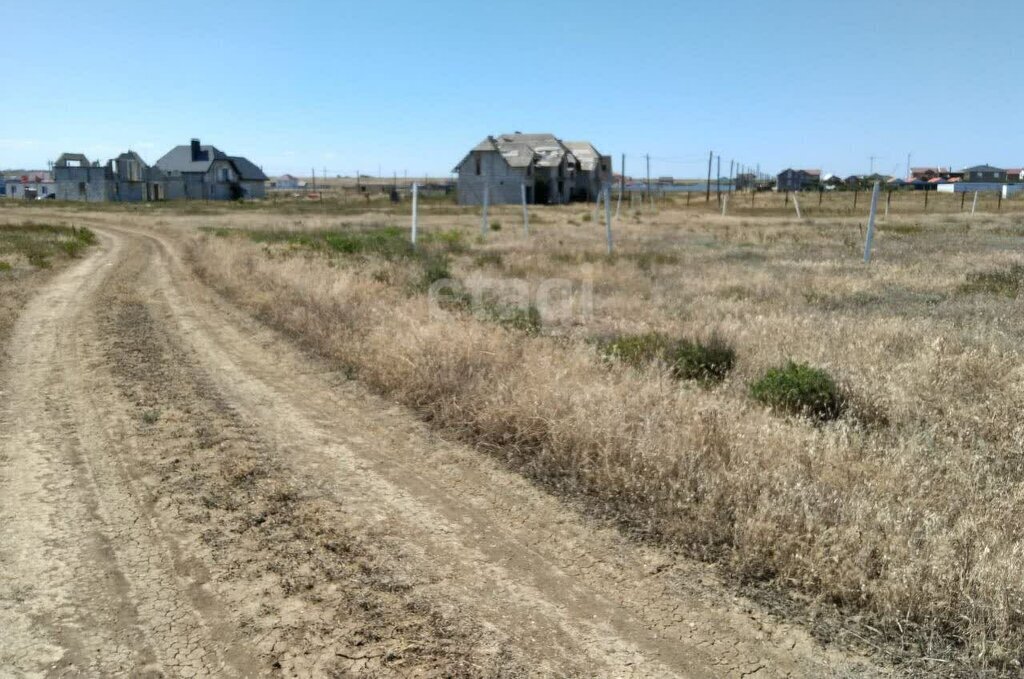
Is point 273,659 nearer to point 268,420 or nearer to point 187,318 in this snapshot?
point 268,420

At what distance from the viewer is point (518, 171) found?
218ft

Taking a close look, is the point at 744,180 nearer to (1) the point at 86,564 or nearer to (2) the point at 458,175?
(2) the point at 458,175

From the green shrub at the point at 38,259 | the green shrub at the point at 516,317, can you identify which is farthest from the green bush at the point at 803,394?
the green shrub at the point at 38,259

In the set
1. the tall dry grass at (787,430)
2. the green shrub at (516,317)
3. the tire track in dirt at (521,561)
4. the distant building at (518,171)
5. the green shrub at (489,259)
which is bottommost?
the tire track in dirt at (521,561)

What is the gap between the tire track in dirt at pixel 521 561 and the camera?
10.8ft

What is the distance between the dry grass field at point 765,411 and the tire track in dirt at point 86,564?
2.46m

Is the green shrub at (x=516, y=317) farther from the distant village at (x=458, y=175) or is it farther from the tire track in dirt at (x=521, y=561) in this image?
the distant village at (x=458, y=175)

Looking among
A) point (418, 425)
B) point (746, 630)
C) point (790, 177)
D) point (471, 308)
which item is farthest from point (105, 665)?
point (790, 177)

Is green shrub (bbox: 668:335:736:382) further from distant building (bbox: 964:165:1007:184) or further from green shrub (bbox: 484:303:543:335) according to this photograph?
distant building (bbox: 964:165:1007:184)

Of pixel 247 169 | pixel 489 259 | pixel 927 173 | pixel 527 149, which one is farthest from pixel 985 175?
pixel 489 259

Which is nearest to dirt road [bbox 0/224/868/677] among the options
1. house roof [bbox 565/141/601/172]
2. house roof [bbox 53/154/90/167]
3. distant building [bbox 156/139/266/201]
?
house roof [bbox 565/141/601/172]

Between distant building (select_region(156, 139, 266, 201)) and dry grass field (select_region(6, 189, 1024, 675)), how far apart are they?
79389 mm

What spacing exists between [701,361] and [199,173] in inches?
3505

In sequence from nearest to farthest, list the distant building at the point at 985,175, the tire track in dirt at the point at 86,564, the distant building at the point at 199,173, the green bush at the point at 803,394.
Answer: the tire track in dirt at the point at 86,564
the green bush at the point at 803,394
the distant building at the point at 199,173
the distant building at the point at 985,175
